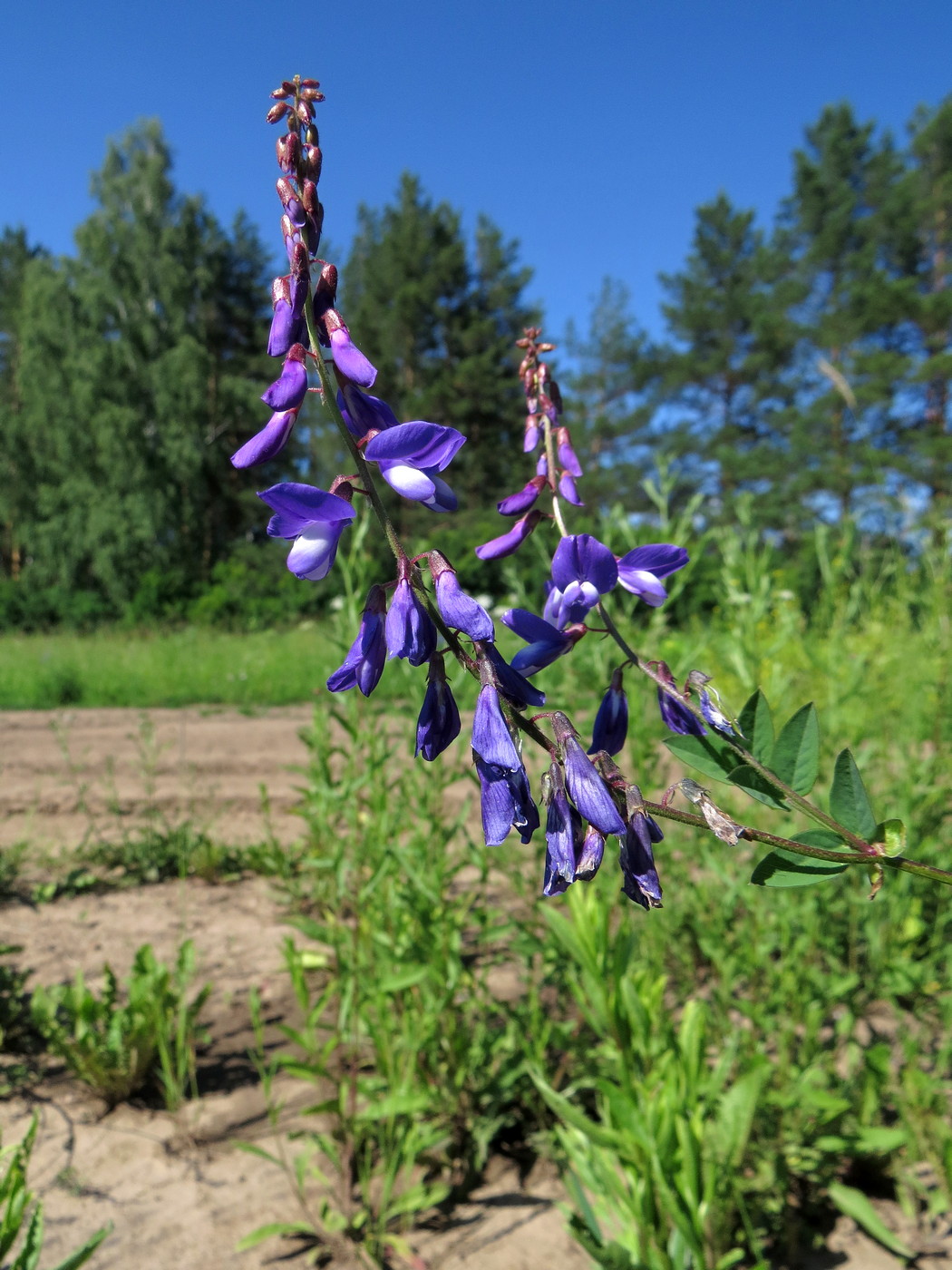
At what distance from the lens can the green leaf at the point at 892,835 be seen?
0.63 meters

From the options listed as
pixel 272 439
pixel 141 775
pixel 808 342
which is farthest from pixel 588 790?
pixel 808 342

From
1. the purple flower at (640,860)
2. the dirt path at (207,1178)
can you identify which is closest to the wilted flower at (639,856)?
the purple flower at (640,860)

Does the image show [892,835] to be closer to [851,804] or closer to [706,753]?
[851,804]

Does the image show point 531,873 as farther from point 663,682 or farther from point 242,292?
point 242,292

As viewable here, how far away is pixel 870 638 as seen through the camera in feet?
11.9

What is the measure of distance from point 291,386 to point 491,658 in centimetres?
27

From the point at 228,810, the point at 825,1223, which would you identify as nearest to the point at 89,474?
the point at 228,810

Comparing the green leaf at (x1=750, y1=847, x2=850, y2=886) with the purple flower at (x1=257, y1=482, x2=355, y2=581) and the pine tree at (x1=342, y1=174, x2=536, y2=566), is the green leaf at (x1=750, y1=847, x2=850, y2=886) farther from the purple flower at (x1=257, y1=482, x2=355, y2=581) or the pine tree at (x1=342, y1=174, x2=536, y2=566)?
the pine tree at (x1=342, y1=174, x2=536, y2=566)

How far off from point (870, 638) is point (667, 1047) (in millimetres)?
2458

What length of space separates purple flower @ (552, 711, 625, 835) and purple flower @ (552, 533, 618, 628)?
5.3 inches

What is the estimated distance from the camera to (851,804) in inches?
25.2

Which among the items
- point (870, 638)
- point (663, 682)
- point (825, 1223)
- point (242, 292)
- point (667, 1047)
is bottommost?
point (825, 1223)

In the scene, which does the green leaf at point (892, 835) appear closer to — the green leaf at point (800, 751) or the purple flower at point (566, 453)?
the green leaf at point (800, 751)

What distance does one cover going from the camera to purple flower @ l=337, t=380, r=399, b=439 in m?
0.63
